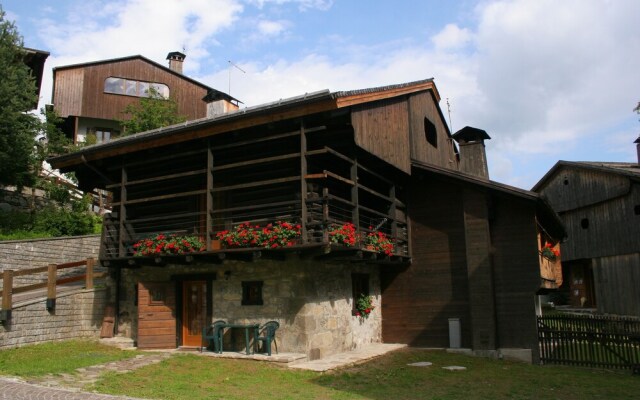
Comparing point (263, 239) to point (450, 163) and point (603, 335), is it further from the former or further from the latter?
point (450, 163)

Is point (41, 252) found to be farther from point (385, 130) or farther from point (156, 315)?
point (385, 130)

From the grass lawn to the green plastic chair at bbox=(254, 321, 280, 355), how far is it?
697mm

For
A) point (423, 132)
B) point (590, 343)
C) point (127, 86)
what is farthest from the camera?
point (127, 86)

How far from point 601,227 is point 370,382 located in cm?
→ 2372

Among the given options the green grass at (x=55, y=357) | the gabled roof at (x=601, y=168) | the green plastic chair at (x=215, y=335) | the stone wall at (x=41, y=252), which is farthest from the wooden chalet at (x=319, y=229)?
the gabled roof at (x=601, y=168)

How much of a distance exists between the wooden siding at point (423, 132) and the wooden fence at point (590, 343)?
6.30 meters

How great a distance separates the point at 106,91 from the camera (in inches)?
1286

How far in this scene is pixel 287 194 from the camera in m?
14.1

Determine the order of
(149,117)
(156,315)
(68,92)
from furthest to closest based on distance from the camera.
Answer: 1. (68,92)
2. (149,117)
3. (156,315)

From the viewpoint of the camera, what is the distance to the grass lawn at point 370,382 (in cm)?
948

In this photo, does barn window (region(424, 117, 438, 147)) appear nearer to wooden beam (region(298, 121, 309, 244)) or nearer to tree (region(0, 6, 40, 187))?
wooden beam (region(298, 121, 309, 244))

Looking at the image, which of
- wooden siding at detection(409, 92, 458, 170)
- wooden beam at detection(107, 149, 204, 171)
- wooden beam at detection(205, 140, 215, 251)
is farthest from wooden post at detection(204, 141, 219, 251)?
wooden siding at detection(409, 92, 458, 170)

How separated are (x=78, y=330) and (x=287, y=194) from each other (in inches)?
294

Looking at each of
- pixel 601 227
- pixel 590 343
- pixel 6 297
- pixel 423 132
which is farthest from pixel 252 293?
pixel 601 227
